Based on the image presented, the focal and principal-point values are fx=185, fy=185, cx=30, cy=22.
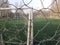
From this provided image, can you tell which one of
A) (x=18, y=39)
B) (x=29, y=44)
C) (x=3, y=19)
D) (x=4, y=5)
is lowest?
(x=18, y=39)

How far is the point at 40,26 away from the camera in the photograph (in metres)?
1.85

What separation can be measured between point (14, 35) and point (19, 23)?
0.13 m

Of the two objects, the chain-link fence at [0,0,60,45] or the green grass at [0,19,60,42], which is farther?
the green grass at [0,19,60,42]

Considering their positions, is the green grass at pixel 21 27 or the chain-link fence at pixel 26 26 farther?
the green grass at pixel 21 27

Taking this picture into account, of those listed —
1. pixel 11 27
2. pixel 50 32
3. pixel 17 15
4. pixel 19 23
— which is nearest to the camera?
pixel 17 15

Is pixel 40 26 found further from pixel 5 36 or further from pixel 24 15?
pixel 24 15

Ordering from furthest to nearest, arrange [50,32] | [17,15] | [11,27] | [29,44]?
[50,32], [11,27], [17,15], [29,44]

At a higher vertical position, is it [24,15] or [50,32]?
[24,15]

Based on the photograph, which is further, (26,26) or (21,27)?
(21,27)

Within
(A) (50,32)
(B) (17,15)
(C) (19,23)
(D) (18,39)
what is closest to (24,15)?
(B) (17,15)

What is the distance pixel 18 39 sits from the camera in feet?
5.78

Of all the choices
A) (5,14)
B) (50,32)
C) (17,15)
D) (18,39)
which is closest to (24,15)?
(17,15)

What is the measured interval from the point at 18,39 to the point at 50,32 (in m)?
0.37

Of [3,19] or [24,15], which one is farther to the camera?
[3,19]
